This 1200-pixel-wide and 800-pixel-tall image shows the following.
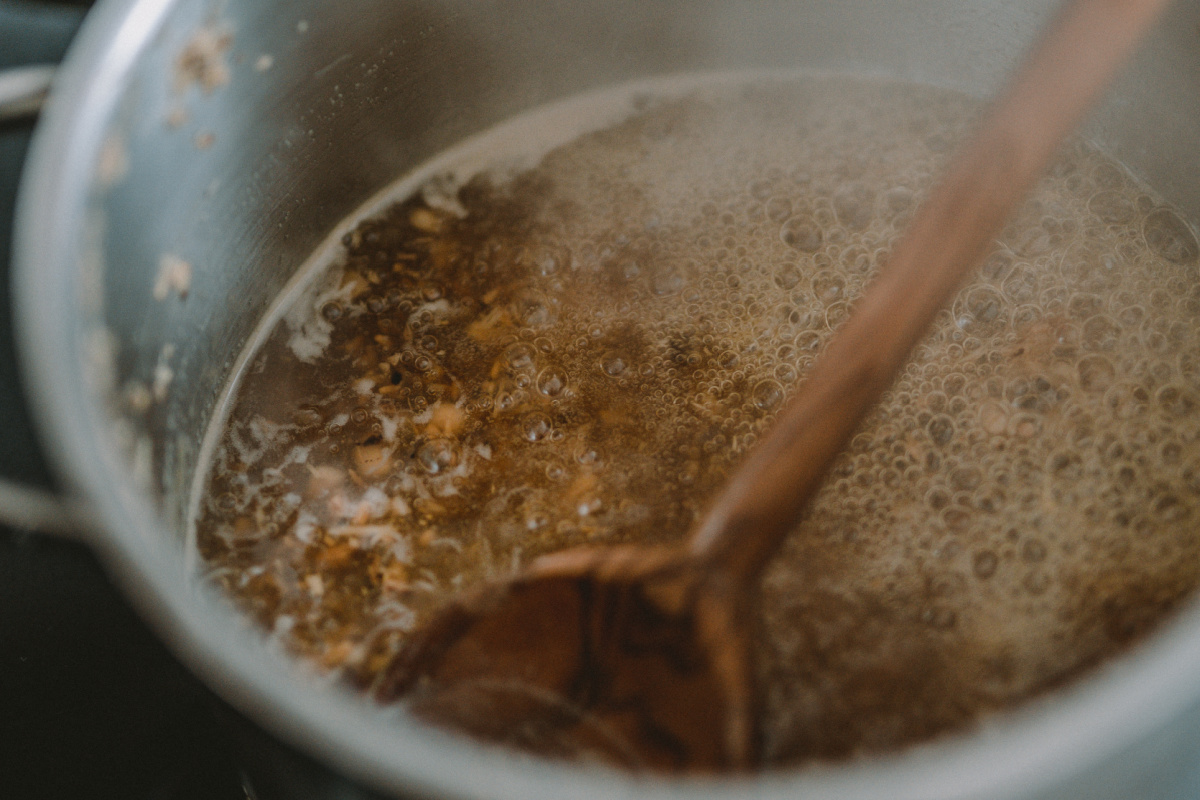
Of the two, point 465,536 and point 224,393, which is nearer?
point 465,536

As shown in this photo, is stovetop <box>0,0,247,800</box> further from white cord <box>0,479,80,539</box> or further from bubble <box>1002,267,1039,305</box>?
bubble <box>1002,267,1039,305</box>

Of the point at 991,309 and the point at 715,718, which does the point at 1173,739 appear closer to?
the point at 715,718

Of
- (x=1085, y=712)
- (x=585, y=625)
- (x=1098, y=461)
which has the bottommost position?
(x=585, y=625)

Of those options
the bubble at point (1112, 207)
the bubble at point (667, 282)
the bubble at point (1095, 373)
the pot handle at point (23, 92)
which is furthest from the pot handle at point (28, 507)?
the bubble at point (1112, 207)

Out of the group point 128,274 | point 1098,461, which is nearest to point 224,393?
point 128,274

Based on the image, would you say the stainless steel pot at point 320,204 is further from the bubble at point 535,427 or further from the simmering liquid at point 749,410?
the bubble at point 535,427

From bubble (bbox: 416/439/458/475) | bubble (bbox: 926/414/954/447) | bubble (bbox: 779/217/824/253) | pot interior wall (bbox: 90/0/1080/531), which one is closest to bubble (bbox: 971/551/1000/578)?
bubble (bbox: 926/414/954/447)

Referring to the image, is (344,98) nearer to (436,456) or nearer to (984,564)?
(436,456)
